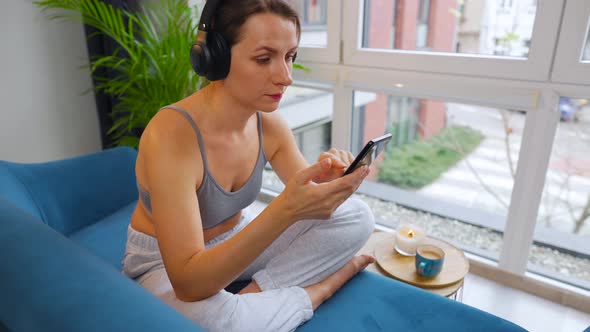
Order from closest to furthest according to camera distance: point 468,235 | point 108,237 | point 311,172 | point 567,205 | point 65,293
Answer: point 65,293, point 311,172, point 108,237, point 567,205, point 468,235

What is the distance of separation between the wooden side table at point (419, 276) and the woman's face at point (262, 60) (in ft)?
2.19

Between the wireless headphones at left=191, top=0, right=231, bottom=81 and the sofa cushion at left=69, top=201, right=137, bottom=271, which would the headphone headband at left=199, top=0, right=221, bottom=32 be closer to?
the wireless headphones at left=191, top=0, right=231, bottom=81

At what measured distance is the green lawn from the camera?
6.66 ft

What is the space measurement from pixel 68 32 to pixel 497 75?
2.12 meters

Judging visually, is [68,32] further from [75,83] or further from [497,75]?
[497,75]

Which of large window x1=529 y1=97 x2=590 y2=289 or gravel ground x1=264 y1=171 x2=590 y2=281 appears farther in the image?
gravel ground x1=264 y1=171 x2=590 y2=281

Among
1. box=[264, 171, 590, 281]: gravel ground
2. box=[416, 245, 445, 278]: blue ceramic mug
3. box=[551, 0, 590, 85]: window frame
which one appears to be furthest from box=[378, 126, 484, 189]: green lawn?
box=[416, 245, 445, 278]: blue ceramic mug

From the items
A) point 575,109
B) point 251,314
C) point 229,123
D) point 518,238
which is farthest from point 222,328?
point 575,109

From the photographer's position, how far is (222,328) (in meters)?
0.89

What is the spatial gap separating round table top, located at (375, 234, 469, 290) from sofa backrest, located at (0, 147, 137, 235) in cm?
100

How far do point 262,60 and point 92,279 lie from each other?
520 millimetres

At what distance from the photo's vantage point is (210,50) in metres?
0.85

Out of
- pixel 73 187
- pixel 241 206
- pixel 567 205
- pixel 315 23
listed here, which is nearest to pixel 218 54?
pixel 241 206

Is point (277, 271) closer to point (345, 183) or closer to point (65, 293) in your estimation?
point (345, 183)
